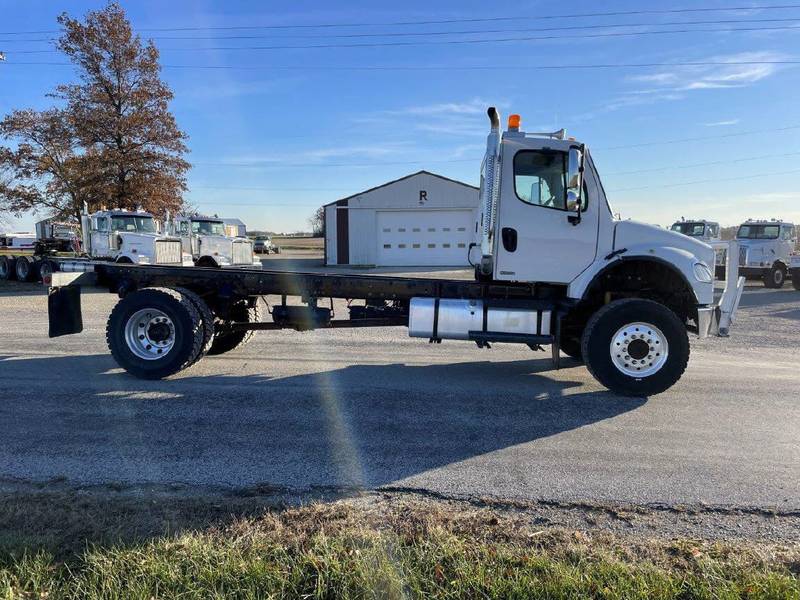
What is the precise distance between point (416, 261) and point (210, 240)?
37.9 ft

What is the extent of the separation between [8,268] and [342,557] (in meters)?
24.9

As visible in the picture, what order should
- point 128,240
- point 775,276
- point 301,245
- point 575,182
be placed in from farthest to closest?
point 301,245, point 775,276, point 128,240, point 575,182

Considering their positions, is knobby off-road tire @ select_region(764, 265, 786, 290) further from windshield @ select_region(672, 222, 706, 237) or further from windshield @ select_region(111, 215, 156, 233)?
windshield @ select_region(111, 215, 156, 233)

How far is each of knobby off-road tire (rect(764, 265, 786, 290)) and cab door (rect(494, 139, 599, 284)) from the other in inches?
755

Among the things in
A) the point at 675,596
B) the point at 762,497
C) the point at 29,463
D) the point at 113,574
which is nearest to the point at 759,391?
the point at 762,497

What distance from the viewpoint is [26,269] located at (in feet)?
70.6

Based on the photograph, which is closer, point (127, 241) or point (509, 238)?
point (509, 238)

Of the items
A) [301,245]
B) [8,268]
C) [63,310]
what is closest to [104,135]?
[8,268]

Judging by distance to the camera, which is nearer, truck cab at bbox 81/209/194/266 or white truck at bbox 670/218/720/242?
truck cab at bbox 81/209/194/266

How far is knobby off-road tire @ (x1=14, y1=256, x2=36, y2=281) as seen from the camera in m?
21.5

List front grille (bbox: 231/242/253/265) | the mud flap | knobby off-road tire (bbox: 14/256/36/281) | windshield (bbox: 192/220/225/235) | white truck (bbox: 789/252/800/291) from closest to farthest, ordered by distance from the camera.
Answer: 1. the mud flap
2. white truck (bbox: 789/252/800/291)
3. windshield (bbox: 192/220/225/235)
4. knobby off-road tire (bbox: 14/256/36/281)
5. front grille (bbox: 231/242/253/265)

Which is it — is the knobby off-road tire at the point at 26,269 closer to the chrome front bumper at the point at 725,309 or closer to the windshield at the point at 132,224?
the windshield at the point at 132,224

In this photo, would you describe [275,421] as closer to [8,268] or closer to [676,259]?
[676,259]

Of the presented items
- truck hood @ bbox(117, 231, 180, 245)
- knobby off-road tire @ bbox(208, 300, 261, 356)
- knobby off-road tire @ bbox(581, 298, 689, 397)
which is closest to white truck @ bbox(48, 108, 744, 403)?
knobby off-road tire @ bbox(581, 298, 689, 397)
